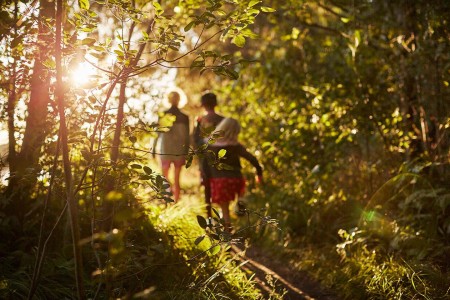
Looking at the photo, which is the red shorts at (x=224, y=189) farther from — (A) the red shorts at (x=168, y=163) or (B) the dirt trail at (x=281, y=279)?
(A) the red shorts at (x=168, y=163)

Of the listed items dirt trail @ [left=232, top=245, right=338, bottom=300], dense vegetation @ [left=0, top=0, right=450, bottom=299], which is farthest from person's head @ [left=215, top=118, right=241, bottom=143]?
dirt trail @ [left=232, top=245, right=338, bottom=300]

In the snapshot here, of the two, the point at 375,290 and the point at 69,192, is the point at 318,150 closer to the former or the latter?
the point at 375,290

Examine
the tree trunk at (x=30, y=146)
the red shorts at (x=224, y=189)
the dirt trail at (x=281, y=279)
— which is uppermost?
the tree trunk at (x=30, y=146)

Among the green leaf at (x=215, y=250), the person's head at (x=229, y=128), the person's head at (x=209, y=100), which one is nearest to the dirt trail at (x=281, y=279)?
the green leaf at (x=215, y=250)

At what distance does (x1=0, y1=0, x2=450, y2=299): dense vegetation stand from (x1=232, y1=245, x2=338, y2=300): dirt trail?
0.18 m

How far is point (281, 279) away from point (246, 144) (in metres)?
3.92

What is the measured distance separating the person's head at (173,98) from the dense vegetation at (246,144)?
0.96m

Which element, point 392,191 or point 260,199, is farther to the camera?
point 260,199

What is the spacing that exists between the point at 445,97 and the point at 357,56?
1.40 metres

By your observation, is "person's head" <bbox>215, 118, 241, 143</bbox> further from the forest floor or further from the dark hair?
the forest floor

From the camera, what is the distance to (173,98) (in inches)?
352

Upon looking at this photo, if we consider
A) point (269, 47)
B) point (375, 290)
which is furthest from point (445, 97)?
point (269, 47)

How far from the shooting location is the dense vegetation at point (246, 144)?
3133mm

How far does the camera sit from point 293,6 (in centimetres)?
684
